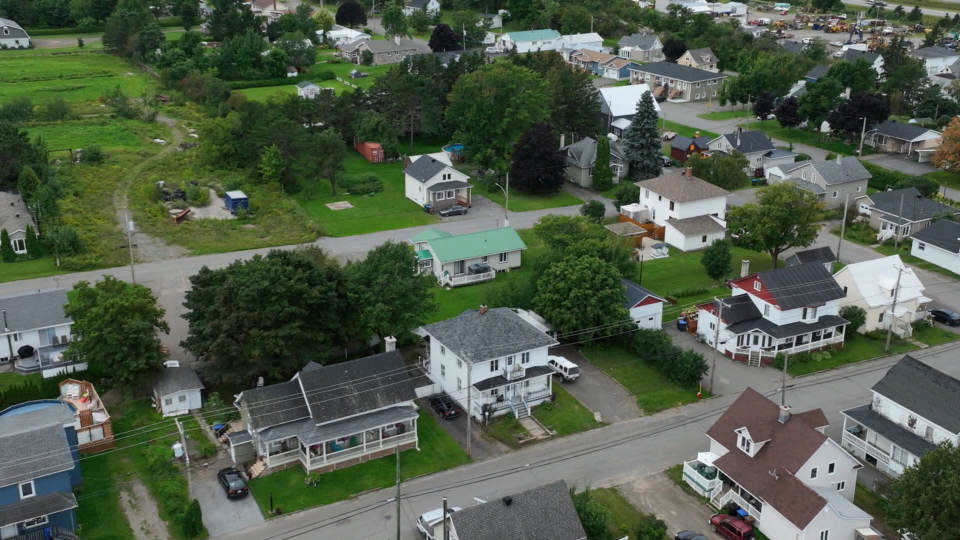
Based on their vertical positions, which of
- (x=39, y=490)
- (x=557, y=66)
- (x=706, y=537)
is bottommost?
(x=706, y=537)

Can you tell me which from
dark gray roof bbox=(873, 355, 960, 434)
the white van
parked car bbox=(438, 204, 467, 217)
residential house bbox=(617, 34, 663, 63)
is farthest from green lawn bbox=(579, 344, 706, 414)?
residential house bbox=(617, 34, 663, 63)

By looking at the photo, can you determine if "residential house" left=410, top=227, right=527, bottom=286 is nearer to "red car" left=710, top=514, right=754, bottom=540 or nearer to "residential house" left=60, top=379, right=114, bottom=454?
"residential house" left=60, top=379, right=114, bottom=454

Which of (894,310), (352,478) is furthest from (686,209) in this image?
(352,478)

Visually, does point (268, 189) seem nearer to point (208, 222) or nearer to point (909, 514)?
point (208, 222)

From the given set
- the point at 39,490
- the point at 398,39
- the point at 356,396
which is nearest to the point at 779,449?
the point at 356,396

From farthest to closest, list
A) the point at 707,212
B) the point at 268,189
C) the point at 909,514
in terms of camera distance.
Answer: the point at 268,189
the point at 707,212
the point at 909,514

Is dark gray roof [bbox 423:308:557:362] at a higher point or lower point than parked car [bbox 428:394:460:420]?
higher
